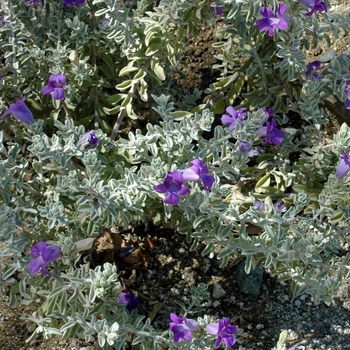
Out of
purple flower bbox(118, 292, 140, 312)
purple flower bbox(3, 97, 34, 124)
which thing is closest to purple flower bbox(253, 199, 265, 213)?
purple flower bbox(118, 292, 140, 312)

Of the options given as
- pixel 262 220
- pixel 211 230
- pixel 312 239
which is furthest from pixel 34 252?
pixel 312 239

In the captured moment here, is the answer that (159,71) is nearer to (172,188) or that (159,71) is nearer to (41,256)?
(172,188)

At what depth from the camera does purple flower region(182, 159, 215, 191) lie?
2.33m

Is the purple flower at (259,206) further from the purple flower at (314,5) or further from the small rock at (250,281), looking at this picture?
the purple flower at (314,5)

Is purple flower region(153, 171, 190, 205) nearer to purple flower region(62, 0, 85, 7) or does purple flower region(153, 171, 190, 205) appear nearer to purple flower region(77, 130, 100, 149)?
purple flower region(77, 130, 100, 149)

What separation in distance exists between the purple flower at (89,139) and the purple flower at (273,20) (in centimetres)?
79

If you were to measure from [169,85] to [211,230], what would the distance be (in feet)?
3.16

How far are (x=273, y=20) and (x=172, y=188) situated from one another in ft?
2.71

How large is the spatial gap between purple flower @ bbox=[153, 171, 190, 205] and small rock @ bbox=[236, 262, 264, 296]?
80cm

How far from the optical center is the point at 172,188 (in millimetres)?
2279

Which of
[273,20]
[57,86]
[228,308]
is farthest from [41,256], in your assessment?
[273,20]

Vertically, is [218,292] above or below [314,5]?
below

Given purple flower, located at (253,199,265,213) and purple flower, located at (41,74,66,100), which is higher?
purple flower, located at (41,74,66,100)

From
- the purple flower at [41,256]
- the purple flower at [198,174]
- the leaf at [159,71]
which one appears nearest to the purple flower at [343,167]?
the purple flower at [198,174]
